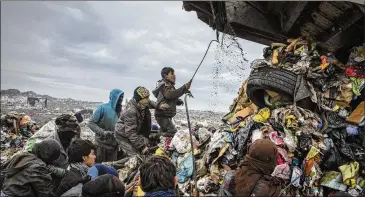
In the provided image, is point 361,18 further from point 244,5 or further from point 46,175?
point 46,175

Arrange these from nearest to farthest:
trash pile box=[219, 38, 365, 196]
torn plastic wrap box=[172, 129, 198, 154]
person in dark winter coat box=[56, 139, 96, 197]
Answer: person in dark winter coat box=[56, 139, 96, 197], trash pile box=[219, 38, 365, 196], torn plastic wrap box=[172, 129, 198, 154]

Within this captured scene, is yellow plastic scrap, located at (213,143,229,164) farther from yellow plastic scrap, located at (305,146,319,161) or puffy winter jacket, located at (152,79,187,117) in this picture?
puffy winter jacket, located at (152,79,187,117)

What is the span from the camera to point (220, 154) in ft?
10.9

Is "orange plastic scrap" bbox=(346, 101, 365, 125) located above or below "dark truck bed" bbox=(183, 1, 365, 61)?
below

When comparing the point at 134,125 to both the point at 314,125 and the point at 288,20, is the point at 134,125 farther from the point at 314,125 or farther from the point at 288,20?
the point at 288,20

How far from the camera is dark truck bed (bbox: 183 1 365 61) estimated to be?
326 cm

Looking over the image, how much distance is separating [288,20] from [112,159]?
126 inches

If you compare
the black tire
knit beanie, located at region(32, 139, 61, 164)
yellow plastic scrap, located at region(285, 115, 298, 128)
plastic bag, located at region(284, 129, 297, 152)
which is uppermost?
the black tire

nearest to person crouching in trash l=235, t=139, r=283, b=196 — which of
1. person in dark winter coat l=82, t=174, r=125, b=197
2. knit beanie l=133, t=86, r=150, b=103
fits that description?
person in dark winter coat l=82, t=174, r=125, b=197

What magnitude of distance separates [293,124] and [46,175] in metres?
2.43

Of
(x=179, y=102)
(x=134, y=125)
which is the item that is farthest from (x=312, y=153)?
(x=179, y=102)

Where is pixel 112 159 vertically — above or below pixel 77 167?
below

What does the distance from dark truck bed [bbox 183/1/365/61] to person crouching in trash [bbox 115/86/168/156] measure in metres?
1.34

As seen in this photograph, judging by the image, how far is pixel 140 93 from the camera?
413 centimetres
